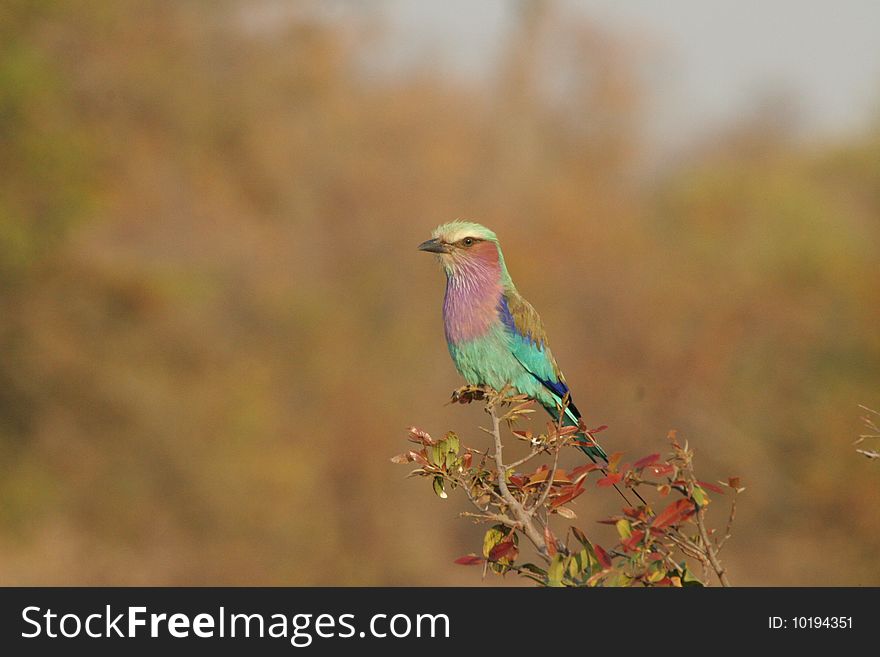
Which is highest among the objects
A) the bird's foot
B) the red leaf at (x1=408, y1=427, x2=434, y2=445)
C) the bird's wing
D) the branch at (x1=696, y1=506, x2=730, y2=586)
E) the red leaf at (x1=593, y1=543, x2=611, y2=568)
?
the bird's wing

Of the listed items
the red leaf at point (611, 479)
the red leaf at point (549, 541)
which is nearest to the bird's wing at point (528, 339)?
the red leaf at point (549, 541)

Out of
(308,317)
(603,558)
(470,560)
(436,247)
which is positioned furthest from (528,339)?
(308,317)

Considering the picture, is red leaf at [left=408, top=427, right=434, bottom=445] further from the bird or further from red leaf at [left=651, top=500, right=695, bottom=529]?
the bird

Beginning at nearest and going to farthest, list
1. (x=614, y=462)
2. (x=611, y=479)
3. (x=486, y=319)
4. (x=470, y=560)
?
1. (x=611, y=479)
2. (x=614, y=462)
3. (x=470, y=560)
4. (x=486, y=319)

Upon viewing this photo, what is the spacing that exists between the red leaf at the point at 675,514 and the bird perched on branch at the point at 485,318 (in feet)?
6.48

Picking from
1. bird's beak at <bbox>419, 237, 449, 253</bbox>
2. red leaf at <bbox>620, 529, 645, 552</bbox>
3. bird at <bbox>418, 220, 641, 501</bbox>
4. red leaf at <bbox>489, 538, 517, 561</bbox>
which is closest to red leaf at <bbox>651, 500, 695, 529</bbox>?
red leaf at <bbox>620, 529, 645, 552</bbox>

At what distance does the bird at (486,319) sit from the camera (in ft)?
19.7

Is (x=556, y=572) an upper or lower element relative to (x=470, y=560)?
lower

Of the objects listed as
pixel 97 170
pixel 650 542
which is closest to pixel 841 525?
pixel 97 170

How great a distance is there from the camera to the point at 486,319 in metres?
6.05

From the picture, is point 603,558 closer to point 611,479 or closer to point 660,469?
point 611,479

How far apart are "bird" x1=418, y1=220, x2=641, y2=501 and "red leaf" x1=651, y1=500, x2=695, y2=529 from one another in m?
1.97

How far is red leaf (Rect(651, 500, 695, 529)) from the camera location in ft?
13.1

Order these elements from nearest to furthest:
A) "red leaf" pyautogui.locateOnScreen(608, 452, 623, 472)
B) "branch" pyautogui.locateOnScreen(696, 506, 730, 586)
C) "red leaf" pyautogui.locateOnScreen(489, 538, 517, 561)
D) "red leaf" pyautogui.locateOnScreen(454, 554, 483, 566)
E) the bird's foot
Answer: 1. "branch" pyautogui.locateOnScreen(696, 506, 730, 586)
2. "red leaf" pyautogui.locateOnScreen(608, 452, 623, 472)
3. "red leaf" pyautogui.locateOnScreen(454, 554, 483, 566)
4. "red leaf" pyautogui.locateOnScreen(489, 538, 517, 561)
5. the bird's foot
